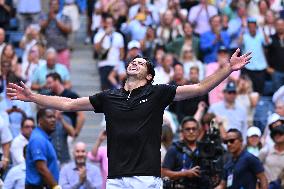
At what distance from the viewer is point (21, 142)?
1489cm

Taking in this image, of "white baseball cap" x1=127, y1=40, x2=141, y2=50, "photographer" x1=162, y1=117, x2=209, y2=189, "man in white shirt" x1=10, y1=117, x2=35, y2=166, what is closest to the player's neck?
"photographer" x1=162, y1=117, x2=209, y2=189

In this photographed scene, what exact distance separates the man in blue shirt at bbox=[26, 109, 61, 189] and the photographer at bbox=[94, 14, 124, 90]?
6.71 meters

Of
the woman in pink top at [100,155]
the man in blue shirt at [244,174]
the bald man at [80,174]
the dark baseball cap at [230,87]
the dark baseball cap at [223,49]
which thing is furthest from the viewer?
the dark baseball cap at [223,49]

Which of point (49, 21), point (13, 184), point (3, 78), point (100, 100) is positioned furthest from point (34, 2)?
point (100, 100)

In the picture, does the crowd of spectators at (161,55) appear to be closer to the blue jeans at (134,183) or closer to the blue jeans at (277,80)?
the blue jeans at (277,80)

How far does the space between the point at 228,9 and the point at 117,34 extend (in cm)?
317

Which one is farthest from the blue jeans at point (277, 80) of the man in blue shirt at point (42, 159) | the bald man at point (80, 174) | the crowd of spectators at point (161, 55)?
the man in blue shirt at point (42, 159)

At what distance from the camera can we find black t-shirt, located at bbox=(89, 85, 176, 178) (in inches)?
351

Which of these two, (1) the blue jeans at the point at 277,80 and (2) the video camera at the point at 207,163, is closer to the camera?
(2) the video camera at the point at 207,163

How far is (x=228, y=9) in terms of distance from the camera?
21875mm

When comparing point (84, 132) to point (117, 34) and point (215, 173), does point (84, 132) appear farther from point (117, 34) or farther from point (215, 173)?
point (215, 173)

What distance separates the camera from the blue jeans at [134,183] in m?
8.88

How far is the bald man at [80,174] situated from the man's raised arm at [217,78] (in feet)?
16.1

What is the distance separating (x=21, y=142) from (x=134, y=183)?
619 cm
